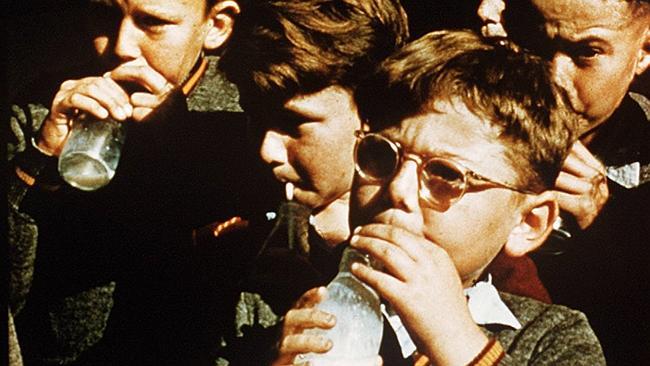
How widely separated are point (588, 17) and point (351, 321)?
3.42ft

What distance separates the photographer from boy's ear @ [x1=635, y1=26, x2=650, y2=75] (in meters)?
2.21

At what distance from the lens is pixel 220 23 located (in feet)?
7.95

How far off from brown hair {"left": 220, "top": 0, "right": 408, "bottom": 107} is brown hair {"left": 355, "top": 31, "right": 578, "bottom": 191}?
77 mm

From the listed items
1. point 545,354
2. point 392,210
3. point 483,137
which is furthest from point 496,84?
point 545,354

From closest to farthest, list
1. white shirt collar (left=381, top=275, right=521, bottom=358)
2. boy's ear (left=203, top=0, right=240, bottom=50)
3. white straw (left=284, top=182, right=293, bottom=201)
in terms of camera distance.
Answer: white shirt collar (left=381, top=275, right=521, bottom=358), white straw (left=284, top=182, right=293, bottom=201), boy's ear (left=203, top=0, right=240, bottom=50)

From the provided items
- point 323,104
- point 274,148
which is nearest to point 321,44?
point 323,104

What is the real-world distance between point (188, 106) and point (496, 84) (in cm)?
92

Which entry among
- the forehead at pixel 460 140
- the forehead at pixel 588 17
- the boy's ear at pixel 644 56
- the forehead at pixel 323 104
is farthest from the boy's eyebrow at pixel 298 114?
the boy's ear at pixel 644 56

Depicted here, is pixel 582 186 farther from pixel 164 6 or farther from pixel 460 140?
pixel 164 6

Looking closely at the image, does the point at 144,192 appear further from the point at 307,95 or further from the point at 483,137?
the point at 483,137

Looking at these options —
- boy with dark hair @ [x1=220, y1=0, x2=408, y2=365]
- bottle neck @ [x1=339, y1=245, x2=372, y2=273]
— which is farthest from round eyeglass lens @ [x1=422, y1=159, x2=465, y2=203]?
boy with dark hair @ [x1=220, y1=0, x2=408, y2=365]

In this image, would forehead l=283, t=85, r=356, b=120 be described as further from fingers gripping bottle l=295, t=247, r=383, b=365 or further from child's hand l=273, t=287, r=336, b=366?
child's hand l=273, t=287, r=336, b=366

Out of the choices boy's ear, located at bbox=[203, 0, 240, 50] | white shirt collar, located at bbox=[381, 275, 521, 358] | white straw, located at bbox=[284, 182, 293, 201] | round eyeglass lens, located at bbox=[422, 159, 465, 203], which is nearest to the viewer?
round eyeglass lens, located at bbox=[422, 159, 465, 203]

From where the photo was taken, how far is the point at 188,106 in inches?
95.0
